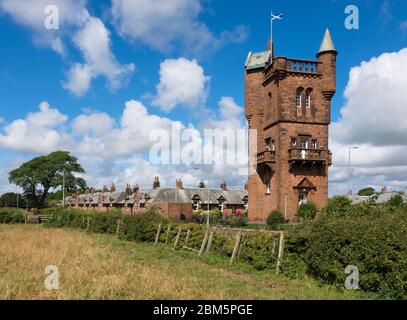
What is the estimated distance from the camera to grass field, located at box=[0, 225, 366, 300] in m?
10.9

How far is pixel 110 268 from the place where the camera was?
15172 mm

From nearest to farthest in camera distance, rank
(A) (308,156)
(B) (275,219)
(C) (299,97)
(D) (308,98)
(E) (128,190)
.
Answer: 1. (B) (275,219)
2. (A) (308,156)
3. (C) (299,97)
4. (D) (308,98)
5. (E) (128,190)

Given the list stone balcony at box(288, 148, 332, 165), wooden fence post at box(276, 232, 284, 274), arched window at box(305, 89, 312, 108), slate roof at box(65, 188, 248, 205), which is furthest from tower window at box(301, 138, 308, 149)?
slate roof at box(65, 188, 248, 205)

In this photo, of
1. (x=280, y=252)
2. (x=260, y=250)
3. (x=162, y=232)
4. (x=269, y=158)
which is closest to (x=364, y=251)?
(x=280, y=252)

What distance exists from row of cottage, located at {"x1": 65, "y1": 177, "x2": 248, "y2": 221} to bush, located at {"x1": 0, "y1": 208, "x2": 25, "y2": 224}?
10.0 m

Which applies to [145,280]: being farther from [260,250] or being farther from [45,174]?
[45,174]

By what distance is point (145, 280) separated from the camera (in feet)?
41.5

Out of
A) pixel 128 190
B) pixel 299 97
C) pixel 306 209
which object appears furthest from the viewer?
pixel 128 190

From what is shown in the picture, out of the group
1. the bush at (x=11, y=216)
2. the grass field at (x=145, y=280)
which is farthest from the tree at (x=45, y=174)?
the grass field at (x=145, y=280)

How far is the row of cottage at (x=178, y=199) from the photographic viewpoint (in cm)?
5602

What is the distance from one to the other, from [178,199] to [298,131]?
98.1 ft

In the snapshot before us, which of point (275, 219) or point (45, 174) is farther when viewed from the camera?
point (45, 174)

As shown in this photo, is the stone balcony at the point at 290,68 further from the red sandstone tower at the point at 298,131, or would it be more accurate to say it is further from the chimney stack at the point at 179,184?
the chimney stack at the point at 179,184
